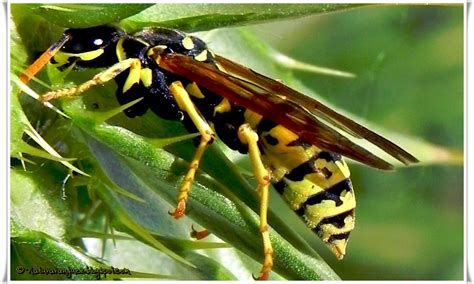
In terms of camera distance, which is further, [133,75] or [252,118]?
[252,118]

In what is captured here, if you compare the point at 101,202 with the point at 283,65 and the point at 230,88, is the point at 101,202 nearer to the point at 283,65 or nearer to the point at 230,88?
the point at 230,88

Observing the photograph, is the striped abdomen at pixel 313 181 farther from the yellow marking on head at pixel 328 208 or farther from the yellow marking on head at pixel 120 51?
the yellow marking on head at pixel 120 51

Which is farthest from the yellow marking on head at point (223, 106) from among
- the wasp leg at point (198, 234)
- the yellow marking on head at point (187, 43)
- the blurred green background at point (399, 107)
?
the blurred green background at point (399, 107)

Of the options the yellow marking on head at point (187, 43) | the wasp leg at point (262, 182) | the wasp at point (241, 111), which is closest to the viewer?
the wasp leg at point (262, 182)

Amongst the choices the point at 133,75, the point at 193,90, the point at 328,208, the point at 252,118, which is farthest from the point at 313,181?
the point at 133,75

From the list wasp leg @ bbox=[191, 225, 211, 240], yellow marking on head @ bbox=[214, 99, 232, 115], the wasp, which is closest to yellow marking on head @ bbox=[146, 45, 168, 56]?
the wasp

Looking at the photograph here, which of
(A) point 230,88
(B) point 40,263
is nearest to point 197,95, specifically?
(A) point 230,88

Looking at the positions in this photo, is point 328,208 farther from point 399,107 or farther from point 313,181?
point 399,107
